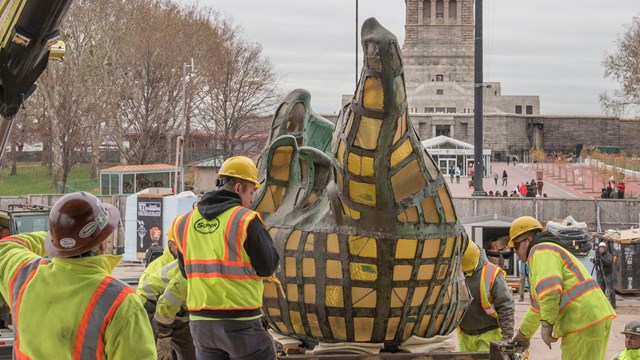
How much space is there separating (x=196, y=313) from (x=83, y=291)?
1.97 metres

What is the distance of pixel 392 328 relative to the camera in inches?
308

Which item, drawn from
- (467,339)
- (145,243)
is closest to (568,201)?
(145,243)

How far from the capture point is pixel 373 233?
24.7 ft

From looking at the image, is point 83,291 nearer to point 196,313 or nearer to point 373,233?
point 196,313

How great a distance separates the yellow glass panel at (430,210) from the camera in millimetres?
7605

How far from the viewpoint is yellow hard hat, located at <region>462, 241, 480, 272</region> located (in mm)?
8688

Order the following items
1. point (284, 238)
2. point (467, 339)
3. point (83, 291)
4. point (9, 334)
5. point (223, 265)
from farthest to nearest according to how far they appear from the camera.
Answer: point (9, 334), point (467, 339), point (284, 238), point (223, 265), point (83, 291)

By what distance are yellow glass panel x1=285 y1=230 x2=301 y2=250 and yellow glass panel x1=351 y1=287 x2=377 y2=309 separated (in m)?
0.60

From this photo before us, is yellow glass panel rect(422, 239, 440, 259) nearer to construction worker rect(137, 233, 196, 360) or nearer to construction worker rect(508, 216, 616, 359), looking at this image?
construction worker rect(508, 216, 616, 359)

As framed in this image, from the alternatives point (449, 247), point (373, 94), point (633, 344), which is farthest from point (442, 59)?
point (373, 94)

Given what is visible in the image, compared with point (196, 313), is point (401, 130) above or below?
above

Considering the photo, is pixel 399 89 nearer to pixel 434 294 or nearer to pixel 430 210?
pixel 430 210

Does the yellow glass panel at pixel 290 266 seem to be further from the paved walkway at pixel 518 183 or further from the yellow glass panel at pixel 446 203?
the paved walkway at pixel 518 183

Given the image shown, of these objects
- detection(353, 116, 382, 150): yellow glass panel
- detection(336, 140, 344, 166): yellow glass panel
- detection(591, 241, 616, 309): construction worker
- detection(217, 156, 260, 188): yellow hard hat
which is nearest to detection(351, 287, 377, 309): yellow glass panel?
detection(336, 140, 344, 166): yellow glass panel
